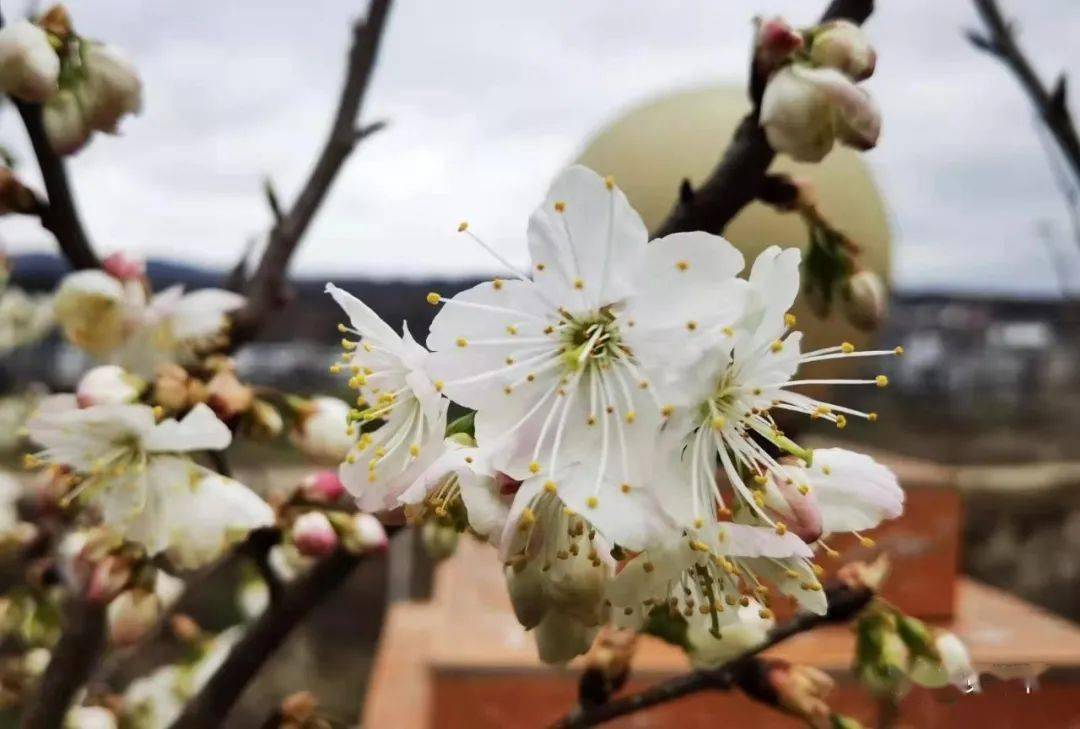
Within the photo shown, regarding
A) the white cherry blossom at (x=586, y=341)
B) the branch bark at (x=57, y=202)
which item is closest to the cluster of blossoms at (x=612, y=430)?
the white cherry blossom at (x=586, y=341)

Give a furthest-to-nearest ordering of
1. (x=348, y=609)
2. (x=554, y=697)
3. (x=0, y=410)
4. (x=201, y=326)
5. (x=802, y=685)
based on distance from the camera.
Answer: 1. (x=348, y=609)
2. (x=0, y=410)
3. (x=554, y=697)
4. (x=201, y=326)
5. (x=802, y=685)

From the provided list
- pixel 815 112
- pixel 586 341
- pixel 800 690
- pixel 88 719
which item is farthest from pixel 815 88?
pixel 88 719

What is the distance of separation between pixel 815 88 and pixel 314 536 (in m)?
0.31

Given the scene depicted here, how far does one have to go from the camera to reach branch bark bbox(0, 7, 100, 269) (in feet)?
1.45

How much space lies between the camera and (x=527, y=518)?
0.27 m

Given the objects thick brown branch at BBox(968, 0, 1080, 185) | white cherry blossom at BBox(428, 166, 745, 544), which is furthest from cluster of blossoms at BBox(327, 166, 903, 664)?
thick brown branch at BBox(968, 0, 1080, 185)

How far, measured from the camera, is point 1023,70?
1028mm

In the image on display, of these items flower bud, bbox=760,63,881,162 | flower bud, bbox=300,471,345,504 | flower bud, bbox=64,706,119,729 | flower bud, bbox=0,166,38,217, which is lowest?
flower bud, bbox=64,706,119,729

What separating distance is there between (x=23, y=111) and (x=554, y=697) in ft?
2.62

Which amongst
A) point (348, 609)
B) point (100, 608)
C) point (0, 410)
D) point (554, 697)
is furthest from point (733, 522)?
point (348, 609)

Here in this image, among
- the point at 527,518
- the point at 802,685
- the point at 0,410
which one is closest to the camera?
the point at 527,518

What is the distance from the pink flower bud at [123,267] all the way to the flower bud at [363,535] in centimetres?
21

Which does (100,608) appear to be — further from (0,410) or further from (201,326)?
(0,410)

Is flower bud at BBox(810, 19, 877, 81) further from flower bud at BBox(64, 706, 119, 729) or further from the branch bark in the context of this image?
flower bud at BBox(64, 706, 119, 729)
